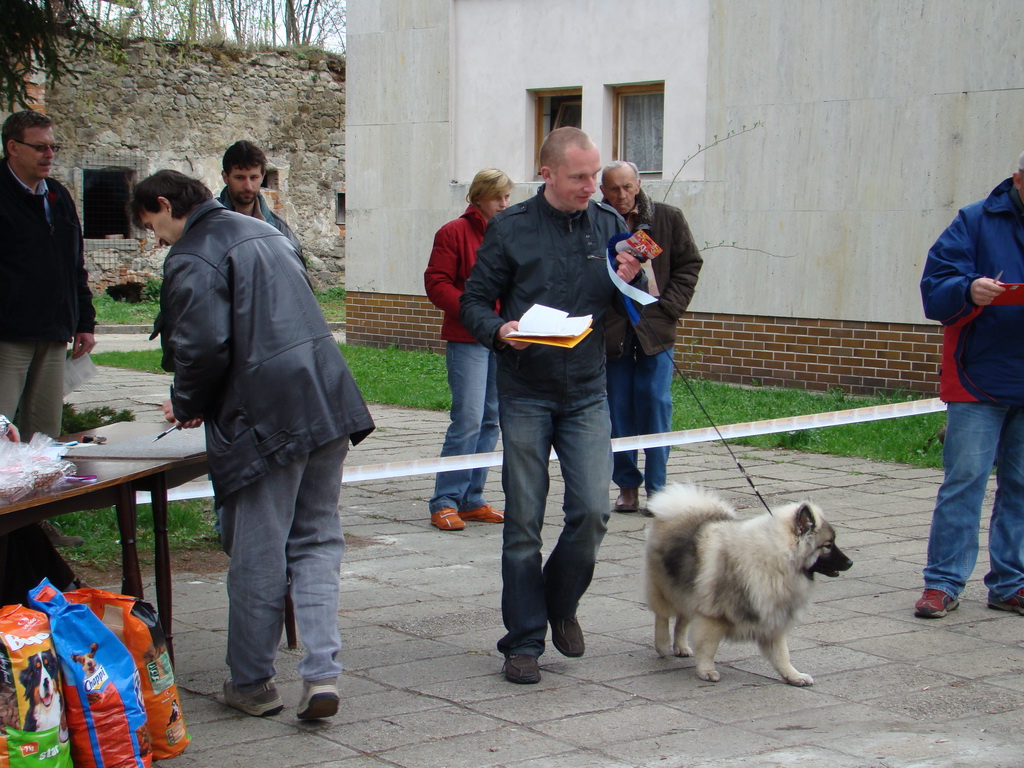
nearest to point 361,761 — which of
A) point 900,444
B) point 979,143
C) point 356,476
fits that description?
point 356,476

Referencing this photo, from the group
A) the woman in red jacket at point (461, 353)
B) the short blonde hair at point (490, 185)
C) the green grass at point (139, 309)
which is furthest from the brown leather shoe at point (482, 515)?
the green grass at point (139, 309)

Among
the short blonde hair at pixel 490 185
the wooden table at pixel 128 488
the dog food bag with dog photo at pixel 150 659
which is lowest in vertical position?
the dog food bag with dog photo at pixel 150 659

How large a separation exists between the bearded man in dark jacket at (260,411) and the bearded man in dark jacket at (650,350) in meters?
3.49

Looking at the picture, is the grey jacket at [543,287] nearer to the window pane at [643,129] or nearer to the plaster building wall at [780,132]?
the plaster building wall at [780,132]

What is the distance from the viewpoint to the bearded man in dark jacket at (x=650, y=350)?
7453 mm

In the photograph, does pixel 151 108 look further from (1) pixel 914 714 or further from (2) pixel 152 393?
(1) pixel 914 714

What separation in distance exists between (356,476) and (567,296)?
2.32 meters

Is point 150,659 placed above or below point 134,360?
above

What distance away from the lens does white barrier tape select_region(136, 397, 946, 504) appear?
6559 mm

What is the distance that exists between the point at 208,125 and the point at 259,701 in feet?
74.4

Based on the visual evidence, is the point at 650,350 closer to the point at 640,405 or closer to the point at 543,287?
the point at 640,405

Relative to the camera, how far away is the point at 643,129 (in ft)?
46.7

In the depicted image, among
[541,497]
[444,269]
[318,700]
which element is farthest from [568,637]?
[444,269]

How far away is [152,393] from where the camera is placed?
13109 mm
